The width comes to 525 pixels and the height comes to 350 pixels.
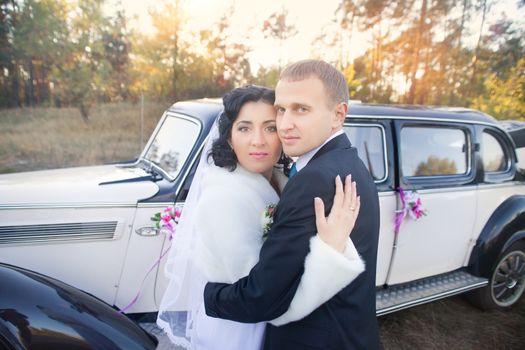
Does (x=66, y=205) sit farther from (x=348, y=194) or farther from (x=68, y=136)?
(x=68, y=136)

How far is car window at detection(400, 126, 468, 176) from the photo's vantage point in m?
3.35

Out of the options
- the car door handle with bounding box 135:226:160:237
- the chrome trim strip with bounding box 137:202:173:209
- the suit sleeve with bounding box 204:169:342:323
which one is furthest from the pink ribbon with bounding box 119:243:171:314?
the suit sleeve with bounding box 204:169:342:323

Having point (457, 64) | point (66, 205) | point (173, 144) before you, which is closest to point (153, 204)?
point (66, 205)

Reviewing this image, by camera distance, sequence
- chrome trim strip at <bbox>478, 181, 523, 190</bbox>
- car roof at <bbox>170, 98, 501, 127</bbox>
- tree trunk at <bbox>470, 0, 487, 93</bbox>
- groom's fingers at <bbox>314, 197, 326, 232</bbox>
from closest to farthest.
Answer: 1. groom's fingers at <bbox>314, 197, 326, 232</bbox>
2. car roof at <bbox>170, 98, 501, 127</bbox>
3. chrome trim strip at <bbox>478, 181, 523, 190</bbox>
4. tree trunk at <bbox>470, 0, 487, 93</bbox>

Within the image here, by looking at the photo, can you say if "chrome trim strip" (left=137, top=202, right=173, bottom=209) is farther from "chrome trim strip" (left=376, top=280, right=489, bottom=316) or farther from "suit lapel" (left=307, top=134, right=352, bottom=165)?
"chrome trim strip" (left=376, top=280, right=489, bottom=316)

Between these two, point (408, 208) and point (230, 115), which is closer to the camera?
point (230, 115)

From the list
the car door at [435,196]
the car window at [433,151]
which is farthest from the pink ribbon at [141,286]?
the car window at [433,151]

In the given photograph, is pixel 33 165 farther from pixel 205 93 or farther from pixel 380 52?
pixel 380 52

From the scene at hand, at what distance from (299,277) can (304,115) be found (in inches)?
24.4

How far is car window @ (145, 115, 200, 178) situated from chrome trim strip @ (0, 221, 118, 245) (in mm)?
604

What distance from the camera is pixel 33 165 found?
9.31 m

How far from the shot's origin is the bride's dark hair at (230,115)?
1659 millimetres

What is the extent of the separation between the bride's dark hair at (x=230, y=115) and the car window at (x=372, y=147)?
157cm

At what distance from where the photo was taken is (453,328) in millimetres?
3697
